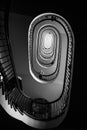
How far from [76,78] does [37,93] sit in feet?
16.1

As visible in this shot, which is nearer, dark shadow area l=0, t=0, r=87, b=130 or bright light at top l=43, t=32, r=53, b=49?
dark shadow area l=0, t=0, r=87, b=130

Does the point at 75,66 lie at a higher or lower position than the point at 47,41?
higher

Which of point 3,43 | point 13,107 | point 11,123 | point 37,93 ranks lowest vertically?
point 37,93

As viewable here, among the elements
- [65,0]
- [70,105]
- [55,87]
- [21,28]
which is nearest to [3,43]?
[65,0]

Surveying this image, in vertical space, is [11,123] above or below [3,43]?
below

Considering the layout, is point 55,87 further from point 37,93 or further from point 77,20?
point 77,20

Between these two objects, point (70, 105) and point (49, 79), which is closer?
point (70, 105)

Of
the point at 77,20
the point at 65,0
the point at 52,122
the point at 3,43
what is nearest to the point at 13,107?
the point at 52,122

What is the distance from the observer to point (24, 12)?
4910 millimetres

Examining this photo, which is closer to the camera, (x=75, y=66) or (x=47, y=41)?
(x=75, y=66)

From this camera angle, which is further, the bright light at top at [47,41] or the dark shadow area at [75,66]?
the bright light at top at [47,41]

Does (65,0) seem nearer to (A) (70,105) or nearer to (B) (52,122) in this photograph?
(A) (70,105)

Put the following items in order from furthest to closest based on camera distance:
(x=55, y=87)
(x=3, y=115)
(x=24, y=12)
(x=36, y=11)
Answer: (x=55, y=87)
(x=24, y=12)
(x=36, y=11)
(x=3, y=115)

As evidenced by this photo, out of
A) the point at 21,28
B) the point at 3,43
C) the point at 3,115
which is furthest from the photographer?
the point at 21,28
